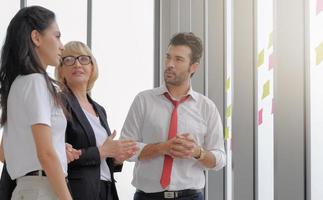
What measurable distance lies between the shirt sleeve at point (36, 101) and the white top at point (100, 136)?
623 millimetres

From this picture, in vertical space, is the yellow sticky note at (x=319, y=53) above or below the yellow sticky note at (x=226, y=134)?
above

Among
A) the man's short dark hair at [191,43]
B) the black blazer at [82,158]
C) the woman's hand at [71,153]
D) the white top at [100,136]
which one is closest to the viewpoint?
the woman's hand at [71,153]

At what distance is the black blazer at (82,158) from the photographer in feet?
7.63

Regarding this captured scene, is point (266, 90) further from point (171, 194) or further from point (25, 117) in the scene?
point (25, 117)

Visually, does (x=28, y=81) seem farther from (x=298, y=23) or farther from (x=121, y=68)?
(x=121, y=68)

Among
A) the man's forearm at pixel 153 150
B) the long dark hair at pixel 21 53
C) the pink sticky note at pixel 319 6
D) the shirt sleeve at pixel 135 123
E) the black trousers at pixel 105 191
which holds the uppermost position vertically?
the pink sticky note at pixel 319 6

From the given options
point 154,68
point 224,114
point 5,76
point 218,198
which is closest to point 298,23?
point 5,76

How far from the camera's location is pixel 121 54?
5484 mm

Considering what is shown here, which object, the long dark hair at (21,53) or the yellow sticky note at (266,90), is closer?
the long dark hair at (21,53)

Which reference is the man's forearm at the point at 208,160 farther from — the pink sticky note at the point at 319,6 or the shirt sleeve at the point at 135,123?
the pink sticky note at the point at 319,6

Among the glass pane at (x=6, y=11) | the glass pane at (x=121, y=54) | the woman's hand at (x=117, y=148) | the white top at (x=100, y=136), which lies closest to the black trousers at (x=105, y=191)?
the white top at (x=100, y=136)

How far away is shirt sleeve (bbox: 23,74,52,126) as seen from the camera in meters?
1.83

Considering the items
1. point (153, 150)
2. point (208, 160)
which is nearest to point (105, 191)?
point (153, 150)

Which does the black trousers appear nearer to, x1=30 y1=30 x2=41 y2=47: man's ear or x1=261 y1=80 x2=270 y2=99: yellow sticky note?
x1=30 y1=30 x2=41 y2=47: man's ear
